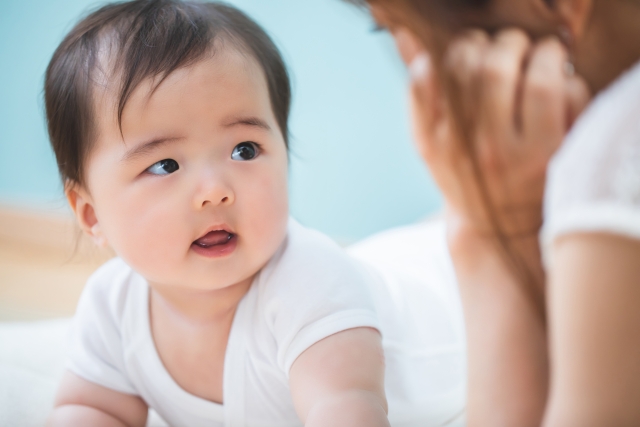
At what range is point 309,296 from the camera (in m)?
0.69

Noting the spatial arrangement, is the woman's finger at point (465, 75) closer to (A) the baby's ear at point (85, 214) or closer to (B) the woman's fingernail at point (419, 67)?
(B) the woman's fingernail at point (419, 67)

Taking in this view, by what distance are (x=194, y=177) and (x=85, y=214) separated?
7.5 inches

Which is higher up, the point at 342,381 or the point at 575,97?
the point at 575,97

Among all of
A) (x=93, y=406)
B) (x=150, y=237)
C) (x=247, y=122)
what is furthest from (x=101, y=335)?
(x=247, y=122)

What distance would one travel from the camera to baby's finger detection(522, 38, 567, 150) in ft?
1.53

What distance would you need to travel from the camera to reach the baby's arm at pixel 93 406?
0.76 metres

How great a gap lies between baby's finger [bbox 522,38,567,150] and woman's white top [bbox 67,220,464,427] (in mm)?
281

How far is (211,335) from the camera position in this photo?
746mm

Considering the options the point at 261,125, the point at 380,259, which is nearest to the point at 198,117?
the point at 261,125

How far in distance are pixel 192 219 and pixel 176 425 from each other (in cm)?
30

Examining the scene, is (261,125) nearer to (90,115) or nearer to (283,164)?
(283,164)

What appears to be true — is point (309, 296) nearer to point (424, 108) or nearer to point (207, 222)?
point (207, 222)

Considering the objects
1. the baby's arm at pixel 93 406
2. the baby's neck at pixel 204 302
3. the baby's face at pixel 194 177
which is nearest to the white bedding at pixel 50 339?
the baby's arm at pixel 93 406

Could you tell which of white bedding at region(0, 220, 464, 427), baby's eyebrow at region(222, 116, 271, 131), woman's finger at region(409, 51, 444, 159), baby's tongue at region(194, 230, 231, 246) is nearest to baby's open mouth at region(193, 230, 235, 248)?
baby's tongue at region(194, 230, 231, 246)
